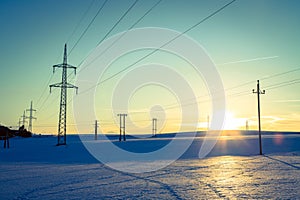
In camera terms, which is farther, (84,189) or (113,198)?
(84,189)

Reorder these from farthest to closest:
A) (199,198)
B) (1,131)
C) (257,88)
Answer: (1,131)
(257,88)
(199,198)

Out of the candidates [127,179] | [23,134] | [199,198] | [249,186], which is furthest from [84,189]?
[23,134]

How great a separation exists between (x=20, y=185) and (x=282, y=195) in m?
11.2

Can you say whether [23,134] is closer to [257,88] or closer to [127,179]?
[257,88]

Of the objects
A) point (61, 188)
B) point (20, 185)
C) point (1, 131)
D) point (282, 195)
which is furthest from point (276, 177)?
point (1, 131)

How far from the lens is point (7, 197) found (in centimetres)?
1098

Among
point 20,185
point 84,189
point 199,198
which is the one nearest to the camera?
point 199,198

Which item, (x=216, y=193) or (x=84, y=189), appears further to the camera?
(x=84, y=189)

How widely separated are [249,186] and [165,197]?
433cm

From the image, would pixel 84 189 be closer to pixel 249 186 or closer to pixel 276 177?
pixel 249 186

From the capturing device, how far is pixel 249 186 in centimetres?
1300

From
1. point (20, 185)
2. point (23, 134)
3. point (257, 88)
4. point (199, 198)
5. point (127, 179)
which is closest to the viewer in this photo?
point (199, 198)

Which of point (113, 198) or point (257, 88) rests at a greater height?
point (257, 88)

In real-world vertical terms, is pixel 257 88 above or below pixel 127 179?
above
